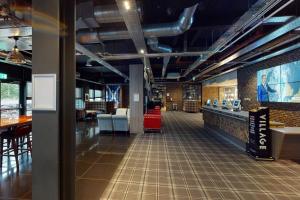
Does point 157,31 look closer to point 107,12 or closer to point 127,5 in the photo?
point 107,12

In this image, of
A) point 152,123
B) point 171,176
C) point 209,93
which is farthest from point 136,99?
point 209,93

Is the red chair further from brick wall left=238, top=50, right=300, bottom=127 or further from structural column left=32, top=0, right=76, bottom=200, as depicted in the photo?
structural column left=32, top=0, right=76, bottom=200

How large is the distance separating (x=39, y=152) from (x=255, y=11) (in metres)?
3.55

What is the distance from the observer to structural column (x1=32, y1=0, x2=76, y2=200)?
185cm

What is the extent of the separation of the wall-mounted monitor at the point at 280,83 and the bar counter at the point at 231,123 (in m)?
1.41

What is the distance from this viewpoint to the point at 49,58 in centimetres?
187

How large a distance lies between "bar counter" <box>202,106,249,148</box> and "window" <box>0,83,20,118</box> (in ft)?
25.7

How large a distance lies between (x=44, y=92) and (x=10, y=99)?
7468mm

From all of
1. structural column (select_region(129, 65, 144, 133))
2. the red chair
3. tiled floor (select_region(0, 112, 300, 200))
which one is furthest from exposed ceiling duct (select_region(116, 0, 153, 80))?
the red chair

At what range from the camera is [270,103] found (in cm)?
668

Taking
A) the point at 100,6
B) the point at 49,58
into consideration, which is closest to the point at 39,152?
the point at 49,58

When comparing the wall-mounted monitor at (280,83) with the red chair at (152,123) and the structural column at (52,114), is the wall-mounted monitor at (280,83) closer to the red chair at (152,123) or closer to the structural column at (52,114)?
the red chair at (152,123)

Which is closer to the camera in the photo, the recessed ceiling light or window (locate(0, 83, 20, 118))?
the recessed ceiling light

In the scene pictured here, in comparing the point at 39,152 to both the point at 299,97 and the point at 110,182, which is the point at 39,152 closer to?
the point at 110,182
